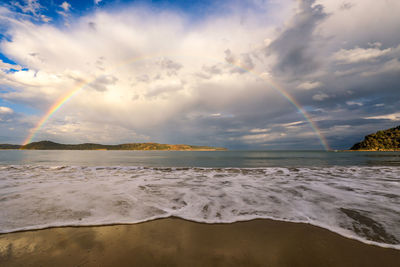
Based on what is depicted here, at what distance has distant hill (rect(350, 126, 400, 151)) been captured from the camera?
137500mm

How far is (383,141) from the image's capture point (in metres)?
141

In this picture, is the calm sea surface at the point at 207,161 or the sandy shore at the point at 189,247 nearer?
the sandy shore at the point at 189,247

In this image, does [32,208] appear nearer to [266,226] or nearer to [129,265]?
[129,265]

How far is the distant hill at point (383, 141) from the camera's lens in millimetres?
137500

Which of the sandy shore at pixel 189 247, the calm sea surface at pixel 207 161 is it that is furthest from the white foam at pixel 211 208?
the calm sea surface at pixel 207 161

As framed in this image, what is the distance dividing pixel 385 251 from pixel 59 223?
8385mm

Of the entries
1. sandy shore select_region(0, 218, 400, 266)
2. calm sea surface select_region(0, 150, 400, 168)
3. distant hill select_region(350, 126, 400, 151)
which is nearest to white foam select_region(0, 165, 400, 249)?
sandy shore select_region(0, 218, 400, 266)

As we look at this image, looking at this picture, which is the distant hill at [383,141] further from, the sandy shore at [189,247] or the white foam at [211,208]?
the sandy shore at [189,247]

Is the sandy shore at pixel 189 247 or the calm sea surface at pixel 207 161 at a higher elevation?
the sandy shore at pixel 189 247

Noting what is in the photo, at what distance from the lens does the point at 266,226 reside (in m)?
5.22

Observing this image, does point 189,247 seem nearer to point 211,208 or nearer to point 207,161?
point 211,208

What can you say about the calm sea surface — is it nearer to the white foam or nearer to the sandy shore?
the white foam

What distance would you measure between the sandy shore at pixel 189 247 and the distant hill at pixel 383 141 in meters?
191

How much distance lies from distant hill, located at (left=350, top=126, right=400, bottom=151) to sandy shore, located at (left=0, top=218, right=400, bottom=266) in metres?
191
